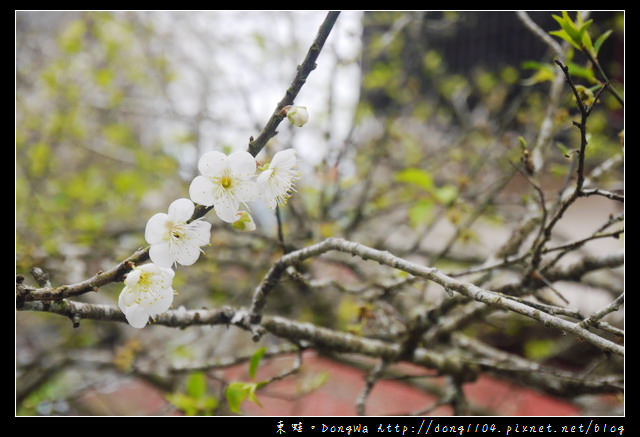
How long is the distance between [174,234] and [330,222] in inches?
76.6

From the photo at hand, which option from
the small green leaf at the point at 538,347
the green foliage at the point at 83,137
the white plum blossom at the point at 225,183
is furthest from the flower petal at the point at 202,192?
the small green leaf at the point at 538,347

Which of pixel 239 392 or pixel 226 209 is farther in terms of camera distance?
pixel 239 392

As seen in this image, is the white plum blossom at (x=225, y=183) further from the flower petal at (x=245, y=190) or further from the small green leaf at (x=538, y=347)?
the small green leaf at (x=538, y=347)

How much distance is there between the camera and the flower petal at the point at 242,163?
910 millimetres

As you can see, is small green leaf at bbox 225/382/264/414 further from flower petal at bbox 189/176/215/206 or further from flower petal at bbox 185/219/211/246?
flower petal at bbox 189/176/215/206

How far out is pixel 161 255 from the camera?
0.89 metres

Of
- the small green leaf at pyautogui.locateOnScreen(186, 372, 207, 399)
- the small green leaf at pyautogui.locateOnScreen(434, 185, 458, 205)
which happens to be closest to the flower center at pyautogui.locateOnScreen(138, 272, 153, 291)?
the small green leaf at pyautogui.locateOnScreen(186, 372, 207, 399)

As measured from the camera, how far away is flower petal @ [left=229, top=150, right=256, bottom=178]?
2.99 feet

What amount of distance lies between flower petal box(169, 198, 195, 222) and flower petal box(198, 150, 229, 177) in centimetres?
7

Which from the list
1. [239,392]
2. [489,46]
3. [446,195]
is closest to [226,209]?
[239,392]

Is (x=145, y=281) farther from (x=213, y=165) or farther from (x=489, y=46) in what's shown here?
(x=489, y=46)

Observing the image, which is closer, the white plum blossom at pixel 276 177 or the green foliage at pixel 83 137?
the white plum blossom at pixel 276 177
